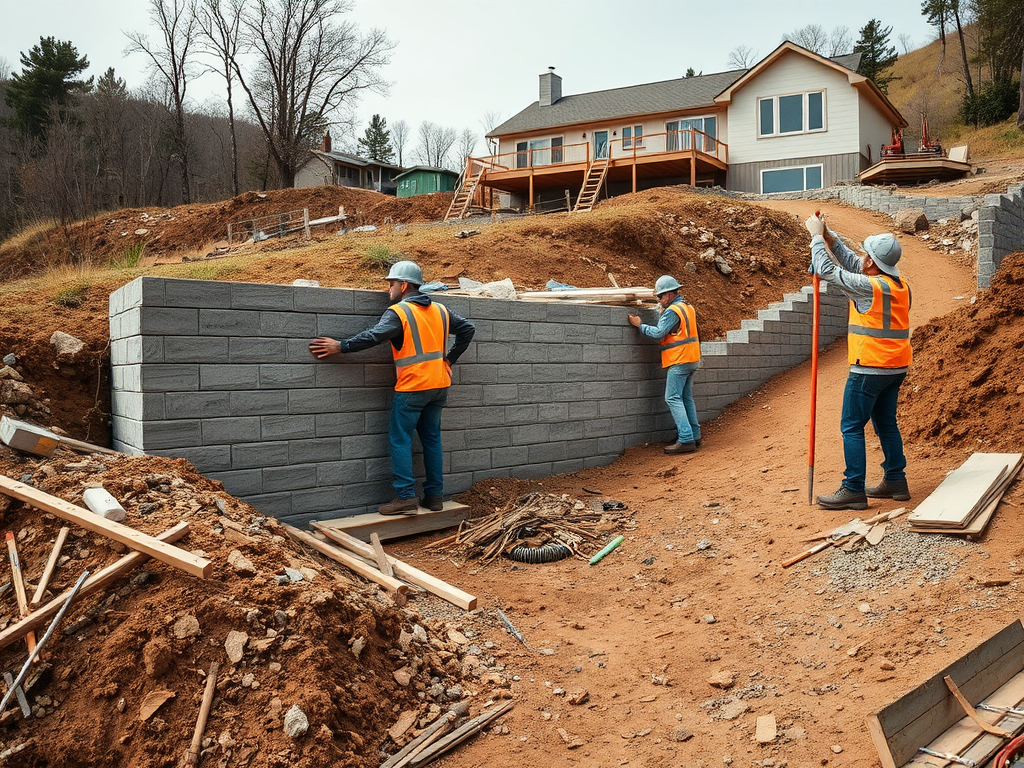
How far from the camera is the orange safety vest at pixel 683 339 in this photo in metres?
8.61

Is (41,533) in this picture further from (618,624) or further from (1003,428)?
(1003,428)

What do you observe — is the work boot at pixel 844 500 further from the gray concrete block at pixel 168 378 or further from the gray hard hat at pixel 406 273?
the gray concrete block at pixel 168 378

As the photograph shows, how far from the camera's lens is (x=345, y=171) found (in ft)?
156

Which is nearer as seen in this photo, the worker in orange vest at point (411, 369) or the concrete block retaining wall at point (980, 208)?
the worker in orange vest at point (411, 369)

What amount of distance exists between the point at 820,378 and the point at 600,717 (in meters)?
8.07

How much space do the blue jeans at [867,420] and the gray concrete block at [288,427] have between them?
4186mm

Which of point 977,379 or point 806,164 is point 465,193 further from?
point 977,379

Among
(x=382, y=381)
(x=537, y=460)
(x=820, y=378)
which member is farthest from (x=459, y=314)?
(x=820, y=378)

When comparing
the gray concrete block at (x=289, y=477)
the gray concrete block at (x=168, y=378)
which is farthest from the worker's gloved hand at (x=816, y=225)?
the gray concrete block at (x=168, y=378)

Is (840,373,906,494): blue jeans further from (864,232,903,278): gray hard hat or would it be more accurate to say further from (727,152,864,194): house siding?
(727,152,864,194): house siding

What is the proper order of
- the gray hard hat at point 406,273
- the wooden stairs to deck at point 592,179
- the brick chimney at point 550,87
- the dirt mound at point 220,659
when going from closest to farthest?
1. the dirt mound at point 220,659
2. the gray hard hat at point 406,273
3. the wooden stairs to deck at point 592,179
4. the brick chimney at point 550,87

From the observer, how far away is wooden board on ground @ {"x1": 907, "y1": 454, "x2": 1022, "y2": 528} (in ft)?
15.6

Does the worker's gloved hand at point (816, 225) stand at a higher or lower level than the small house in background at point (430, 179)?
lower

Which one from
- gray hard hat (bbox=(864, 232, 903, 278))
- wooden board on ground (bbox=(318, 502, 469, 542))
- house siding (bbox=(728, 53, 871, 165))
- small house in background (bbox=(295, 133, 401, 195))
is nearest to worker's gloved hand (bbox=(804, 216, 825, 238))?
gray hard hat (bbox=(864, 232, 903, 278))
